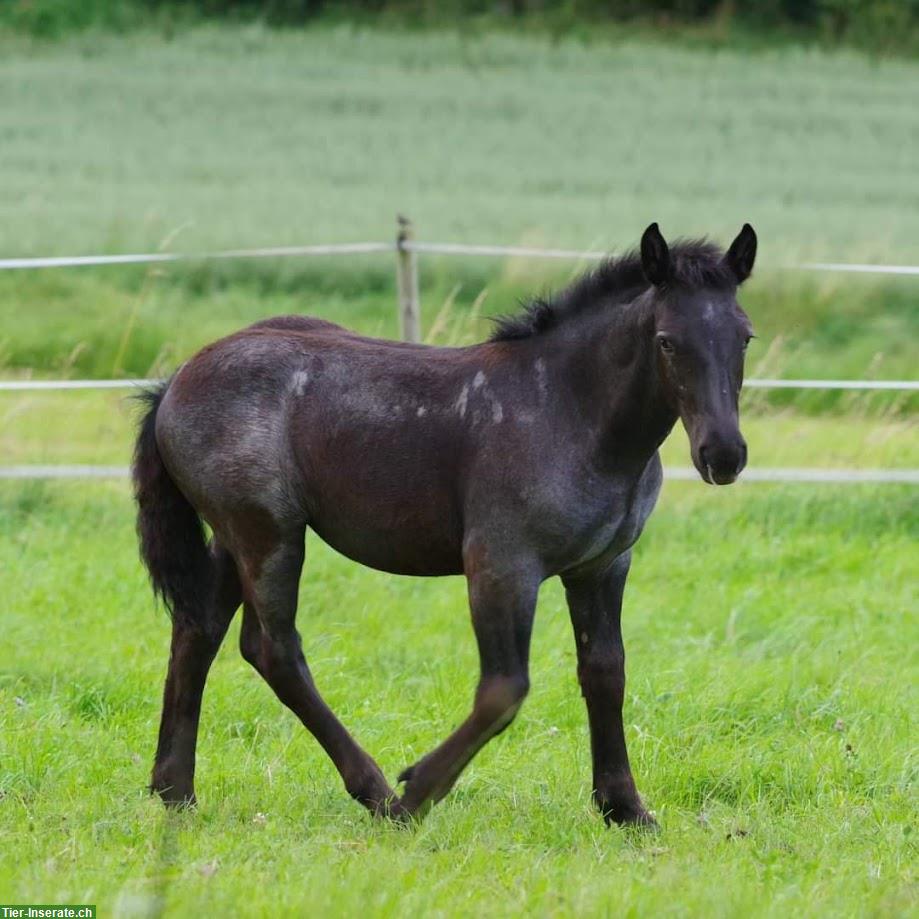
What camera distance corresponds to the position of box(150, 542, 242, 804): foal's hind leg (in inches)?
209

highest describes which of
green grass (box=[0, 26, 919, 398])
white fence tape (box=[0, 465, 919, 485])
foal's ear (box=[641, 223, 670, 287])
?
foal's ear (box=[641, 223, 670, 287])

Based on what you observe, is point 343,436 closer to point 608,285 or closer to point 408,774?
point 608,285

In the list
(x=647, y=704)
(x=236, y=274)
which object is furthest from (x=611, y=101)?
(x=647, y=704)

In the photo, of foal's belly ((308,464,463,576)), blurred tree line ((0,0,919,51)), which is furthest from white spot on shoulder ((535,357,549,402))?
blurred tree line ((0,0,919,51))

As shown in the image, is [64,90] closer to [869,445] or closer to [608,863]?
[869,445]

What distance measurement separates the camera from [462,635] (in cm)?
746

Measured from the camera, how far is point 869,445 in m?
10.6

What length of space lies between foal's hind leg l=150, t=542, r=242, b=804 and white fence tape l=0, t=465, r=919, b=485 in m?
4.36

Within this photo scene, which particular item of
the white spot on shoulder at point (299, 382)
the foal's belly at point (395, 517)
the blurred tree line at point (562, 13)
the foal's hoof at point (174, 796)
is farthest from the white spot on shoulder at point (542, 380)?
the blurred tree line at point (562, 13)

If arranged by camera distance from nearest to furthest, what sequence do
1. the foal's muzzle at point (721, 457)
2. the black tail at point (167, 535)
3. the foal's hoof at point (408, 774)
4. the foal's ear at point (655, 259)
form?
the foal's muzzle at point (721, 457) → the foal's ear at point (655, 259) → the foal's hoof at point (408, 774) → the black tail at point (167, 535)

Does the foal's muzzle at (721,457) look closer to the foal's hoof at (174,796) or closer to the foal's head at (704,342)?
the foal's head at (704,342)

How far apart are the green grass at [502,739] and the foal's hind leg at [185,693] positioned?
12cm

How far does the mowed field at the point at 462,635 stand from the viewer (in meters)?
4.49

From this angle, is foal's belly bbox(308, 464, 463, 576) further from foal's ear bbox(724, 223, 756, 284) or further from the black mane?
foal's ear bbox(724, 223, 756, 284)
